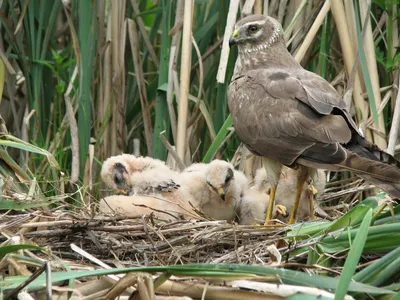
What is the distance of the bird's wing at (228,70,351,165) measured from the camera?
4.32m

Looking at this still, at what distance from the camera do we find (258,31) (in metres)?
5.08

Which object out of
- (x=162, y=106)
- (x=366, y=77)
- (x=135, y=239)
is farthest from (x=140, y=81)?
(x=135, y=239)

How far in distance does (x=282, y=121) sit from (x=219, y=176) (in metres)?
0.46

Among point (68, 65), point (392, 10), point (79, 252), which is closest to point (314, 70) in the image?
point (392, 10)

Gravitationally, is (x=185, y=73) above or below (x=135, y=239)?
above

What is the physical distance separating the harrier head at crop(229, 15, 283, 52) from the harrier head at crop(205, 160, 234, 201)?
69cm

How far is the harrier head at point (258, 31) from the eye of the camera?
505 centimetres

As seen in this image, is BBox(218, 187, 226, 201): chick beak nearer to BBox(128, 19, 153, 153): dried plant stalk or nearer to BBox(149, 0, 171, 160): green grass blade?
BBox(149, 0, 171, 160): green grass blade

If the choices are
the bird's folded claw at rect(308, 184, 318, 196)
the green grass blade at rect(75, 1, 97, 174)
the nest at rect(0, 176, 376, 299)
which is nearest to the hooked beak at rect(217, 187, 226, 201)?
the bird's folded claw at rect(308, 184, 318, 196)

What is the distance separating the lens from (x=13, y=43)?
5.45 meters

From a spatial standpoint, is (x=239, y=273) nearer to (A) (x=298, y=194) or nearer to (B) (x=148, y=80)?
(A) (x=298, y=194)

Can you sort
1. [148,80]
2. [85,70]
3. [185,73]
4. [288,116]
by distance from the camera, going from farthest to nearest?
[148,80]
[85,70]
[185,73]
[288,116]

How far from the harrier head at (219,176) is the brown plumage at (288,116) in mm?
169

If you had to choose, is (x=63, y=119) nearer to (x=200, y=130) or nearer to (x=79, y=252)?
(x=200, y=130)
